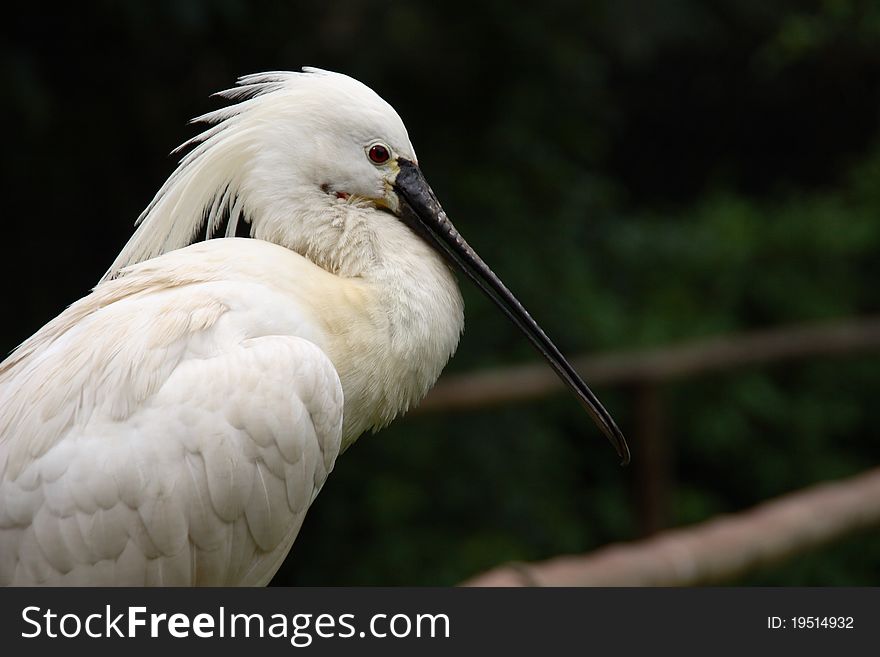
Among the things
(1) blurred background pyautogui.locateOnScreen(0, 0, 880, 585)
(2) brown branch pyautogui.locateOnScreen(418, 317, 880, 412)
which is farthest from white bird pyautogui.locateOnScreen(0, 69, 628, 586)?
(2) brown branch pyautogui.locateOnScreen(418, 317, 880, 412)

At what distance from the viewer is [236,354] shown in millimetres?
2066

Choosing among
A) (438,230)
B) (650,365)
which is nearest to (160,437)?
(438,230)

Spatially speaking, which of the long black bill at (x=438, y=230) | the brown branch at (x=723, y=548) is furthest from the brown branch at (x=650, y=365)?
the long black bill at (x=438, y=230)

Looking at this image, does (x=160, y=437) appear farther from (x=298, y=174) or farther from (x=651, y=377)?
(x=651, y=377)

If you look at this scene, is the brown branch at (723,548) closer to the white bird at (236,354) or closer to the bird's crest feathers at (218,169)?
the white bird at (236,354)

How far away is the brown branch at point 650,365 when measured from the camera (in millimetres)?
4504

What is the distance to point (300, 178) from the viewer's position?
7.42 ft

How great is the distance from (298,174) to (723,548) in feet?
6.27

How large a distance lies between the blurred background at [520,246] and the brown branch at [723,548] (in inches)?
6.3

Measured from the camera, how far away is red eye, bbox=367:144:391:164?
2291 millimetres

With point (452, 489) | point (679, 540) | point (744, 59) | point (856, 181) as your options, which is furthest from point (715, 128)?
point (679, 540)

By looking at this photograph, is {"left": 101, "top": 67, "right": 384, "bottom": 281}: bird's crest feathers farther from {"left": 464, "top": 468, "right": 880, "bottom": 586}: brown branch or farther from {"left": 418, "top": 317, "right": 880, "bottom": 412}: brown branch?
{"left": 418, "top": 317, "right": 880, "bottom": 412}: brown branch

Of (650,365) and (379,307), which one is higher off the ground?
(650,365)

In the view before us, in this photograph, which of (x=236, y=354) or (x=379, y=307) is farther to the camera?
(x=379, y=307)
